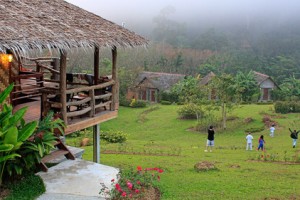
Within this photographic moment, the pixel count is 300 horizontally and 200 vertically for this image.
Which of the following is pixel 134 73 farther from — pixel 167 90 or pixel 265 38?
pixel 265 38

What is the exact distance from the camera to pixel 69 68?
52344 millimetres

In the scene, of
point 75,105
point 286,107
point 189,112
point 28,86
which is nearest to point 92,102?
point 75,105

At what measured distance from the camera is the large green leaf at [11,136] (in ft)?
26.4

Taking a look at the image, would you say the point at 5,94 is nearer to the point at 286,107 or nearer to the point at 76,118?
the point at 76,118

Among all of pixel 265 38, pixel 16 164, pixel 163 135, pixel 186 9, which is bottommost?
pixel 163 135

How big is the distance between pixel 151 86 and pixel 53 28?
1500 inches

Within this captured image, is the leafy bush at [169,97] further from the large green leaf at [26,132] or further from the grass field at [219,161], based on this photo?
the large green leaf at [26,132]

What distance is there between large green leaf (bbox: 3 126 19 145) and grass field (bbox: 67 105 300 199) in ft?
12.6

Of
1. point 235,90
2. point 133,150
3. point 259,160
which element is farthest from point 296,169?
point 235,90

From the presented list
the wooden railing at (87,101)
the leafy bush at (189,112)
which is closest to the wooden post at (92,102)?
the wooden railing at (87,101)

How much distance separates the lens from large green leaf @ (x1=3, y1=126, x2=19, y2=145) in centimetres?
804

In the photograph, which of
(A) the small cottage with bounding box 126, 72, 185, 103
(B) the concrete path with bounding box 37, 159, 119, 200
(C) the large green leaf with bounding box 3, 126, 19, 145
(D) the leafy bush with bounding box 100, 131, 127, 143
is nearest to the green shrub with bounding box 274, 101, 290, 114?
(A) the small cottage with bounding box 126, 72, 185, 103

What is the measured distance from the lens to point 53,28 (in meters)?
9.88

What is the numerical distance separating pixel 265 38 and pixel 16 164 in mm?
90285
